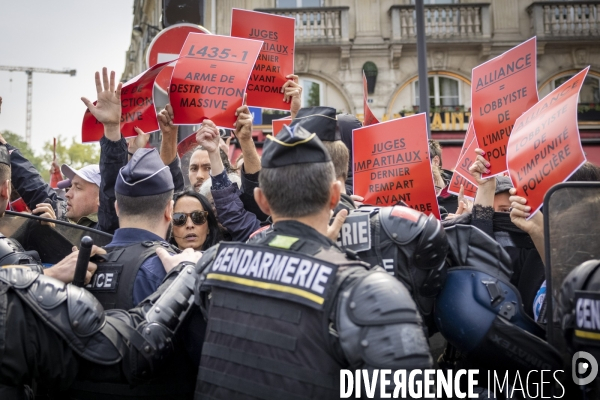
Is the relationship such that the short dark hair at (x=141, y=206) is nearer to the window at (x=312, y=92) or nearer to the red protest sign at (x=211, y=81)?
the red protest sign at (x=211, y=81)

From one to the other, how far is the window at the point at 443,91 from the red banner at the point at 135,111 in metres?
15.8

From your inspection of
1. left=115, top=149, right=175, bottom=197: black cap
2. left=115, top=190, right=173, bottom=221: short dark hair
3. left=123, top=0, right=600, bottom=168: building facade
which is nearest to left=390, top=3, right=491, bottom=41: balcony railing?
left=123, top=0, right=600, bottom=168: building facade

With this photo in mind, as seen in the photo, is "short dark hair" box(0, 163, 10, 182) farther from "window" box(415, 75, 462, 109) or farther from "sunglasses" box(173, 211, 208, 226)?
"window" box(415, 75, 462, 109)

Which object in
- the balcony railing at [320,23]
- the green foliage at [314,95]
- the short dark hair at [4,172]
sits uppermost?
the balcony railing at [320,23]

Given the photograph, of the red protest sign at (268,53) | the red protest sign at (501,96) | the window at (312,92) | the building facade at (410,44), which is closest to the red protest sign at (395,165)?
the red protest sign at (501,96)

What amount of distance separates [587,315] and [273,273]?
1014 millimetres

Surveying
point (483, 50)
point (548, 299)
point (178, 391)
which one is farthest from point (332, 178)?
point (483, 50)

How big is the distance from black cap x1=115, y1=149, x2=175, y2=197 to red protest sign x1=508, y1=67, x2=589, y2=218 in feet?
5.56

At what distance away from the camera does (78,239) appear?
124 inches

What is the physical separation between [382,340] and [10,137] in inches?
1646

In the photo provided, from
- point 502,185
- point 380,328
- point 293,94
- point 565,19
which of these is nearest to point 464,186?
point 502,185

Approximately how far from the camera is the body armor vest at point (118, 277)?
2646 millimetres

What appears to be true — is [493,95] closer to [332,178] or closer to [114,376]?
[332,178]

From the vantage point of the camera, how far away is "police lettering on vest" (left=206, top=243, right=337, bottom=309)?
1904 mm
